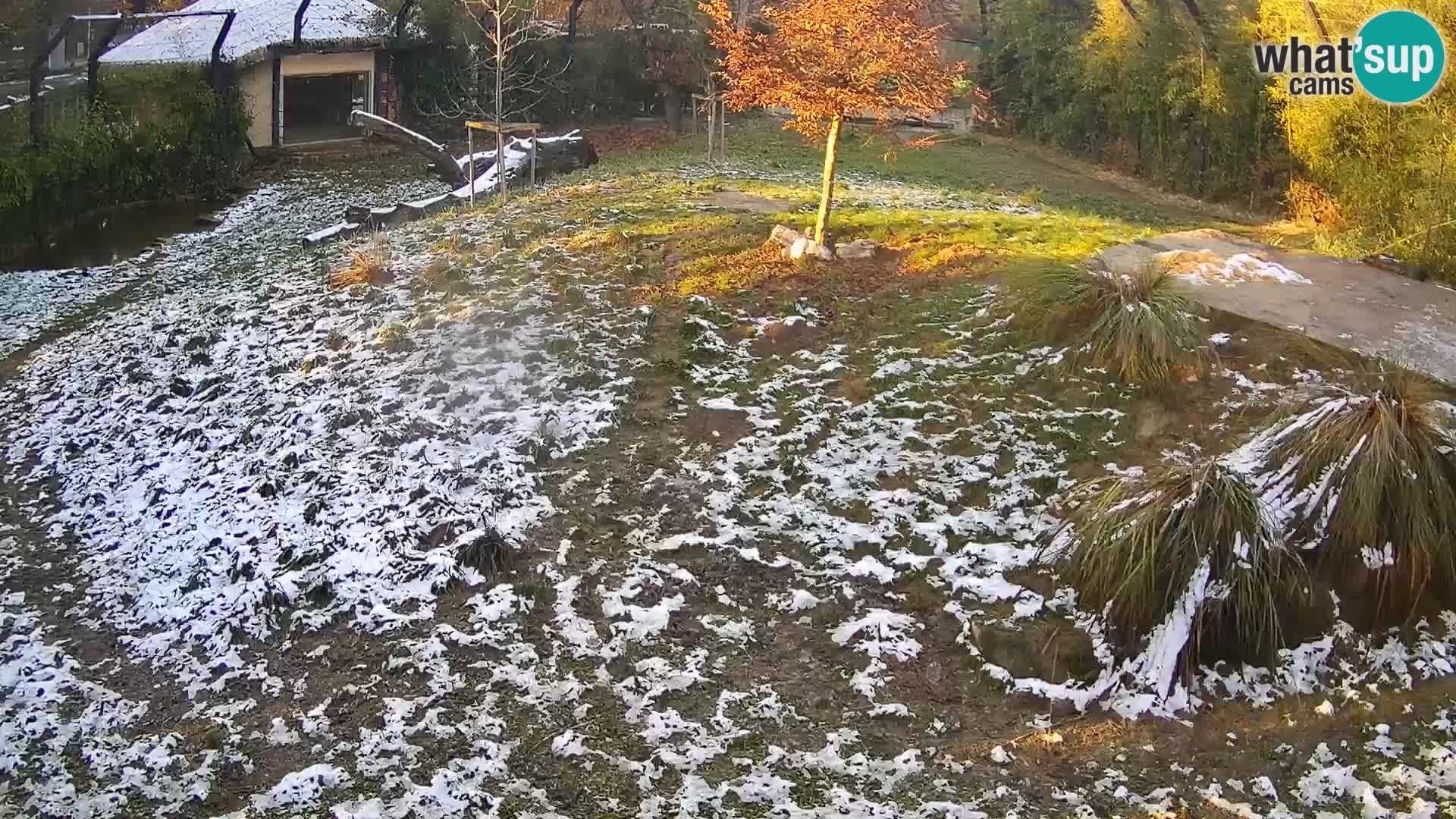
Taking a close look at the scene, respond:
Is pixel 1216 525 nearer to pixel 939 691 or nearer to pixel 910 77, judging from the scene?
pixel 939 691

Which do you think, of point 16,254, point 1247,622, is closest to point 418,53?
point 16,254

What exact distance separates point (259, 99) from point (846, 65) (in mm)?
13438

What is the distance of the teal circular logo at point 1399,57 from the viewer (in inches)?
350

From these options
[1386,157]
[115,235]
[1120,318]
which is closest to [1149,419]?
[1120,318]

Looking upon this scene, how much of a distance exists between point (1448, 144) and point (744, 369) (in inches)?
217

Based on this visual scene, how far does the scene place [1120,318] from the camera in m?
6.93

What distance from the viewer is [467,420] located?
22.3 feet

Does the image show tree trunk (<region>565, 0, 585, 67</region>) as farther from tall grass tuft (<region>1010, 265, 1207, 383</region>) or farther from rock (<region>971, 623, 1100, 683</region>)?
rock (<region>971, 623, 1100, 683</region>)

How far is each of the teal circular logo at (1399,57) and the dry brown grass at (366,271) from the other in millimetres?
8179

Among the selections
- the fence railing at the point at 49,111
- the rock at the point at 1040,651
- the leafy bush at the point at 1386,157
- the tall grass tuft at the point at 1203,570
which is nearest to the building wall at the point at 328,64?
the fence railing at the point at 49,111

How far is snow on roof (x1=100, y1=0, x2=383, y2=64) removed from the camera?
17438mm

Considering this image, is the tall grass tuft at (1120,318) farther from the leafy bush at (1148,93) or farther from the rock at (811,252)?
the leafy bush at (1148,93)

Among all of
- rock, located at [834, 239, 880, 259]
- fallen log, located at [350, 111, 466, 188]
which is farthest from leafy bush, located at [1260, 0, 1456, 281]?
fallen log, located at [350, 111, 466, 188]

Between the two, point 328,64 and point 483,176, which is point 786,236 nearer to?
point 483,176
